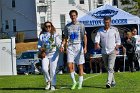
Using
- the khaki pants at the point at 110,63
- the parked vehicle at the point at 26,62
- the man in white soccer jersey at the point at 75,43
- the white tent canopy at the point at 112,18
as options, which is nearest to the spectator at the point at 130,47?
the white tent canopy at the point at 112,18

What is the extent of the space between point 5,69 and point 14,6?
3325 cm

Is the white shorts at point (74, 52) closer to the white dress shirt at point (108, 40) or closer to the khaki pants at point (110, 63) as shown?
the white dress shirt at point (108, 40)

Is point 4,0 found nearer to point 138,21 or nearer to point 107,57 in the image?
point 138,21

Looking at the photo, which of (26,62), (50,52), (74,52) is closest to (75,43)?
(74,52)

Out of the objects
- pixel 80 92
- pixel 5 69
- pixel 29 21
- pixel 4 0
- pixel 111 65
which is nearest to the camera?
pixel 80 92

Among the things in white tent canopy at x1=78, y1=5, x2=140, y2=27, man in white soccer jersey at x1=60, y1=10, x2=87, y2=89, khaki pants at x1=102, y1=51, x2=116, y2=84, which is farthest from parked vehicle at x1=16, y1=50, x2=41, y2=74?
man in white soccer jersey at x1=60, y1=10, x2=87, y2=89

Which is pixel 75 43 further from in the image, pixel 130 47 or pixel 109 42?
pixel 130 47

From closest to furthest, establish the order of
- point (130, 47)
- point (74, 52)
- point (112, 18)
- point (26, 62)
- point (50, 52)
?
point (74, 52), point (50, 52), point (130, 47), point (112, 18), point (26, 62)

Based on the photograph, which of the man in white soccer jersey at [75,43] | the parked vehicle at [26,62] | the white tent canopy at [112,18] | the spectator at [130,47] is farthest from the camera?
the parked vehicle at [26,62]

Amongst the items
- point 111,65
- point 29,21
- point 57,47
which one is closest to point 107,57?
point 111,65

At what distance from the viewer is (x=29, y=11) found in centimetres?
5631

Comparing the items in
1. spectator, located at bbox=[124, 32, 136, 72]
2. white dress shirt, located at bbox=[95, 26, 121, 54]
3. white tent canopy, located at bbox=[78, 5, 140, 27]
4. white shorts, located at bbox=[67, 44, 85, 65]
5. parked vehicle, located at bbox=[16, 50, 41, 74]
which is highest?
white tent canopy, located at bbox=[78, 5, 140, 27]

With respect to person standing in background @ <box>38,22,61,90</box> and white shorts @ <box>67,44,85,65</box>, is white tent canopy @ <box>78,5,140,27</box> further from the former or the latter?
white shorts @ <box>67,44,85,65</box>

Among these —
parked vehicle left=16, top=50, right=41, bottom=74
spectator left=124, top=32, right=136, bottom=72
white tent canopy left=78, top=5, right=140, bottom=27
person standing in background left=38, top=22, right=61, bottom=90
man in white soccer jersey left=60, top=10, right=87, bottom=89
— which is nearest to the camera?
man in white soccer jersey left=60, top=10, right=87, bottom=89
